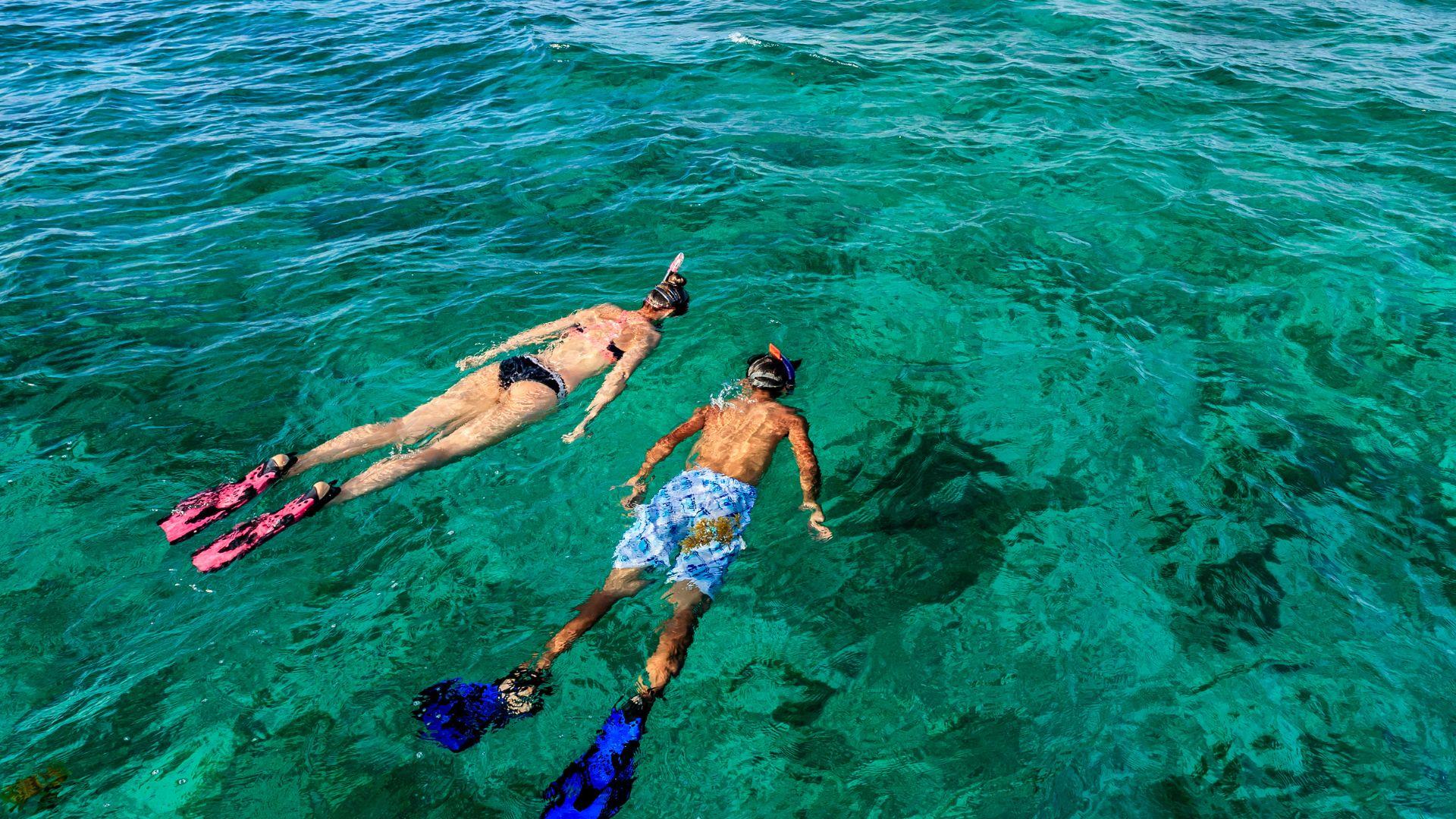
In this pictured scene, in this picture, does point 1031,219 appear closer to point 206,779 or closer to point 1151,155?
point 1151,155

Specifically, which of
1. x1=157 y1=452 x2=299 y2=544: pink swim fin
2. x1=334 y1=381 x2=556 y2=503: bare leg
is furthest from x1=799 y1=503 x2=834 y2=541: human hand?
x1=157 y1=452 x2=299 y2=544: pink swim fin

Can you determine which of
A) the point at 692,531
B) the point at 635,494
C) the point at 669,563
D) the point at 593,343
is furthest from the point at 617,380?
the point at 669,563

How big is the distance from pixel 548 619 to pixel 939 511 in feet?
12.3

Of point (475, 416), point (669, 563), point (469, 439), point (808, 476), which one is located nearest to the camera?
point (669, 563)

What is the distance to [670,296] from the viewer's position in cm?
968

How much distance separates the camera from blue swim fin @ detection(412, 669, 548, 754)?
5402 millimetres

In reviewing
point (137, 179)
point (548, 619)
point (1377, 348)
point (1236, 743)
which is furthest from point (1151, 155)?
point (137, 179)

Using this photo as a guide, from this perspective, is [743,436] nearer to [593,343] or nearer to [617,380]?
[617,380]

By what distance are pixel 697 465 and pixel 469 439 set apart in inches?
98.4

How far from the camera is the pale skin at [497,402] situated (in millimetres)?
7766

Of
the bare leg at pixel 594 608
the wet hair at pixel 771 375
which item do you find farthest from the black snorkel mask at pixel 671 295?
the bare leg at pixel 594 608

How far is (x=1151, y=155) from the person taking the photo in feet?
44.3

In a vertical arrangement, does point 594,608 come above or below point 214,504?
below

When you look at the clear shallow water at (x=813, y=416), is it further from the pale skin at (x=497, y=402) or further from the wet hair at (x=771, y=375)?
the wet hair at (x=771, y=375)
